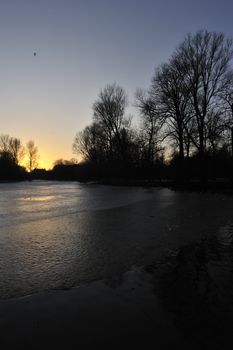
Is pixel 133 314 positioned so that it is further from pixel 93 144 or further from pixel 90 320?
pixel 93 144

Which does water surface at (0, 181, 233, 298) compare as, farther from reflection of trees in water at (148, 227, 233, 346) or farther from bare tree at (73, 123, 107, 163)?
bare tree at (73, 123, 107, 163)

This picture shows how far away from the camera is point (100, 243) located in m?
8.23

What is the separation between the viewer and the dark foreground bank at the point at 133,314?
3.39 metres

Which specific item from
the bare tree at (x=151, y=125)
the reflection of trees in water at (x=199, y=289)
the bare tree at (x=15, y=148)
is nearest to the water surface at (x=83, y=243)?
the reflection of trees in water at (x=199, y=289)

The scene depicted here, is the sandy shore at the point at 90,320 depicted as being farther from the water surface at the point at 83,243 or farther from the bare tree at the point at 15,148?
the bare tree at the point at 15,148

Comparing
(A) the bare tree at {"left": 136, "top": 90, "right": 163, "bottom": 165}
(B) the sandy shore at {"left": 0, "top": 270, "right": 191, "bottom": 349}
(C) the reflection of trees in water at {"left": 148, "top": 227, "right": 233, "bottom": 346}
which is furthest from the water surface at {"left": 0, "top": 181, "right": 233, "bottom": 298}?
(A) the bare tree at {"left": 136, "top": 90, "right": 163, "bottom": 165}

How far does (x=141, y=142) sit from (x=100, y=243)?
117ft

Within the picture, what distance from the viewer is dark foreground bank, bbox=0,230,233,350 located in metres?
3.39

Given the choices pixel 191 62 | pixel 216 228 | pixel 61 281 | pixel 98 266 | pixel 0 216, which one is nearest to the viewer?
pixel 61 281

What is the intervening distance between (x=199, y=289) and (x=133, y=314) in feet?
4.07

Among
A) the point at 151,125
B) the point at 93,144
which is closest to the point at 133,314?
the point at 151,125

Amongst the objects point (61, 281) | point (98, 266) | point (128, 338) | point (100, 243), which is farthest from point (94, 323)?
point (100, 243)

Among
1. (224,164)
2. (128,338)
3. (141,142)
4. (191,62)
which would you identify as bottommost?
(128,338)

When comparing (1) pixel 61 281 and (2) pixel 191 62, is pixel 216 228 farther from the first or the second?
(2) pixel 191 62
